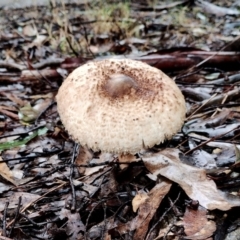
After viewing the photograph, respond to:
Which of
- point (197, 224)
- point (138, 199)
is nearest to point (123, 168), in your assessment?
point (138, 199)

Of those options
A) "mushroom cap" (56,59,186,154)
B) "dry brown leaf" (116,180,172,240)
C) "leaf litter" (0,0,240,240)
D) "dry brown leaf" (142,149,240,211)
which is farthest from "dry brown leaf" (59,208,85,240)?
"dry brown leaf" (142,149,240,211)

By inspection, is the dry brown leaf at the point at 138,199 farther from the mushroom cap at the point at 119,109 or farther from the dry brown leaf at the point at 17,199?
the dry brown leaf at the point at 17,199

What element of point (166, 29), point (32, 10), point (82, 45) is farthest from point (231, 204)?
point (32, 10)

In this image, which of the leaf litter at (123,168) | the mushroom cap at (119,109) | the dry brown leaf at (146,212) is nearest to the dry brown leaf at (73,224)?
the leaf litter at (123,168)

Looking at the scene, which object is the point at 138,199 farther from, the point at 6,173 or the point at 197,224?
the point at 6,173

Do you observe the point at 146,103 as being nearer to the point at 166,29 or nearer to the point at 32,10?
the point at 166,29

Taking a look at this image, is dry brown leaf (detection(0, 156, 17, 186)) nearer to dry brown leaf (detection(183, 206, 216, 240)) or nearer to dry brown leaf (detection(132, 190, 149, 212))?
dry brown leaf (detection(132, 190, 149, 212))

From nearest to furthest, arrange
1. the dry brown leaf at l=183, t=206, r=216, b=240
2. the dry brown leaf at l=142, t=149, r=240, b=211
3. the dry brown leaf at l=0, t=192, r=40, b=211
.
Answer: the dry brown leaf at l=183, t=206, r=216, b=240, the dry brown leaf at l=142, t=149, r=240, b=211, the dry brown leaf at l=0, t=192, r=40, b=211
